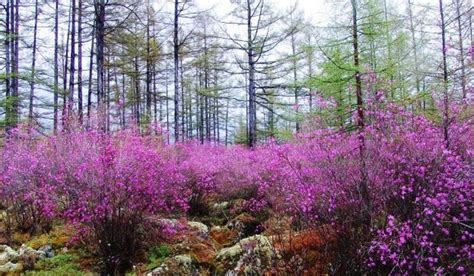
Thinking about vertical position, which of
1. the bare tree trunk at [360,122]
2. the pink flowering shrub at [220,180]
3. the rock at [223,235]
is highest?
the bare tree trunk at [360,122]

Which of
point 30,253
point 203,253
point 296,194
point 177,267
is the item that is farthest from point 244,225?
point 30,253

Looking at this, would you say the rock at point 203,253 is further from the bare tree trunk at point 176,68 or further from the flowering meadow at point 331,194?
the bare tree trunk at point 176,68

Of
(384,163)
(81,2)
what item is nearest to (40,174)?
(384,163)

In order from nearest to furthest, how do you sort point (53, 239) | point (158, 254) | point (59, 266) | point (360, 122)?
1. point (59, 266)
2. point (158, 254)
3. point (53, 239)
4. point (360, 122)

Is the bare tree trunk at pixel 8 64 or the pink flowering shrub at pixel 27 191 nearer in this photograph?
the pink flowering shrub at pixel 27 191

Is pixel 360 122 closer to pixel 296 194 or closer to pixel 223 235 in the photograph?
pixel 296 194

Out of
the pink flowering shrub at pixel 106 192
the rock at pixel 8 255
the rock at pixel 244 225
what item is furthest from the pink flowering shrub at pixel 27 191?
the rock at pixel 244 225

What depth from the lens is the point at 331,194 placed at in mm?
4176

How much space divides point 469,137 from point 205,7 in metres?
13.6

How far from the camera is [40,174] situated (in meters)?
6.96

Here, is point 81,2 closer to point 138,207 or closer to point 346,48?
point 346,48

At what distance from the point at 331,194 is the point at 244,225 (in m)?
3.79

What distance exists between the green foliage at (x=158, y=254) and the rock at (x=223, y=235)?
137 cm

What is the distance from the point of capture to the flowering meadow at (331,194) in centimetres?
373
